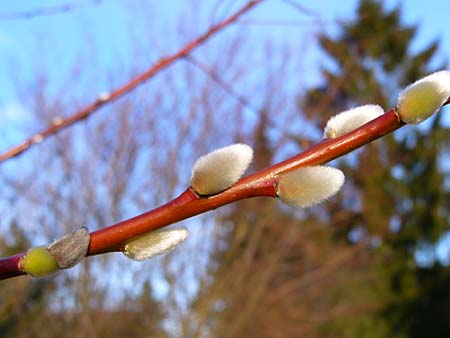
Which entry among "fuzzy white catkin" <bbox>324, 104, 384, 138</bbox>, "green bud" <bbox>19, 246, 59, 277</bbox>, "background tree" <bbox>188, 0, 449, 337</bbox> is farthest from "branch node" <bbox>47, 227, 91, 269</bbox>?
"background tree" <bbox>188, 0, 449, 337</bbox>

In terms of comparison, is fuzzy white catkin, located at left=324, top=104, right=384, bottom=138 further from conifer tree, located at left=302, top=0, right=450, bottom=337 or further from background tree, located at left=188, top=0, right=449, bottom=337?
conifer tree, located at left=302, top=0, right=450, bottom=337

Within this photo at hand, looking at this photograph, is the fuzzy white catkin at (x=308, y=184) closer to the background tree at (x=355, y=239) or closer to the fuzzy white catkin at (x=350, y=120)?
the fuzzy white catkin at (x=350, y=120)

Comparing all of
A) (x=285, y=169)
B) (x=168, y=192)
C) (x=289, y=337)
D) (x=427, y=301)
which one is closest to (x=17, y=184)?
(x=168, y=192)

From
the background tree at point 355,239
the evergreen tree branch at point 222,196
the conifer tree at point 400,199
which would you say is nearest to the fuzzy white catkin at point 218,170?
the evergreen tree branch at point 222,196

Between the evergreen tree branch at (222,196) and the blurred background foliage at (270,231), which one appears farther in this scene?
the blurred background foliage at (270,231)

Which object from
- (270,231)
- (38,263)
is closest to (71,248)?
(38,263)

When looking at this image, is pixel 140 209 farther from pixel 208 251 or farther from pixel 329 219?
pixel 329 219
